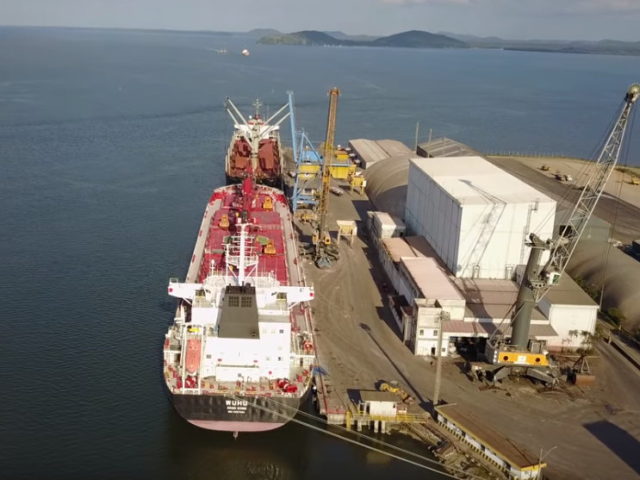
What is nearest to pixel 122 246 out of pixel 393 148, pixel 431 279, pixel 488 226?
pixel 431 279

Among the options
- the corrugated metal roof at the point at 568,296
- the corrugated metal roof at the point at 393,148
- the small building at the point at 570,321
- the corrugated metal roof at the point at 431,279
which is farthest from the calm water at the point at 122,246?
the corrugated metal roof at the point at 568,296

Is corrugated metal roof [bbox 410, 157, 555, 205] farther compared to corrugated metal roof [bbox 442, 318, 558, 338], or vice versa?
corrugated metal roof [bbox 410, 157, 555, 205]

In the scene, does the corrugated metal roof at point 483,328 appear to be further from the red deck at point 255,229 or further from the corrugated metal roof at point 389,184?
the corrugated metal roof at point 389,184

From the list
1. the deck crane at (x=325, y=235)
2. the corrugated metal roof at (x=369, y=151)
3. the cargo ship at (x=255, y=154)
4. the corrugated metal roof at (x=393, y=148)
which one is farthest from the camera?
the corrugated metal roof at (x=393, y=148)

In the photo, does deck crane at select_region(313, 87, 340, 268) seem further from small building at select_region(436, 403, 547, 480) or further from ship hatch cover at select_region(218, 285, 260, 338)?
small building at select_region(436, 403, 547, 480)

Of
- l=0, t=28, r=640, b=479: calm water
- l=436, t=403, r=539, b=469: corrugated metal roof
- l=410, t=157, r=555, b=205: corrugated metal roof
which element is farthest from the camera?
l=410, t=157, r=555, b=205: corrugated metal roof

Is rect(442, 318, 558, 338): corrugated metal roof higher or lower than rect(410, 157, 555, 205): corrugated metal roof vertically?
lower

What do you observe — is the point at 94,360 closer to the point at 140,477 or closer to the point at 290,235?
the point at 140,477

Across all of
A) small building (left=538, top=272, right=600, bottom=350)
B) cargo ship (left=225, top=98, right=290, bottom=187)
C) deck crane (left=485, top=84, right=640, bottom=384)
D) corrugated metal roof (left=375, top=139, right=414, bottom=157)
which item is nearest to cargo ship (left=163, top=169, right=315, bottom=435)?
deck crane (left=485, top=84, right=640, bottom=384)
